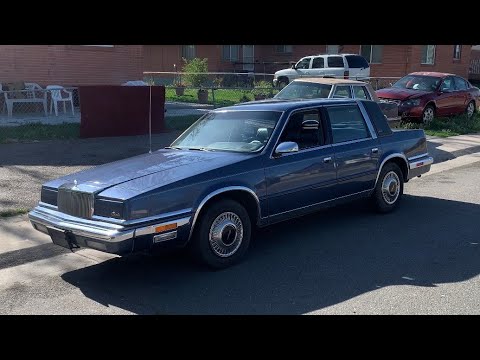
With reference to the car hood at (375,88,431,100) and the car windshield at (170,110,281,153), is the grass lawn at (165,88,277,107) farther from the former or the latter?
the car windshield at (170,110,281,153)

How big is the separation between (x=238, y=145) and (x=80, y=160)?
16.7 ft

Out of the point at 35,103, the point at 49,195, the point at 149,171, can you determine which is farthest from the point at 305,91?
the point at 35,103

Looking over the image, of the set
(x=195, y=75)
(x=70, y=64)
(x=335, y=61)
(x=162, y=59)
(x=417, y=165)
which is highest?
(x=162, y=59)

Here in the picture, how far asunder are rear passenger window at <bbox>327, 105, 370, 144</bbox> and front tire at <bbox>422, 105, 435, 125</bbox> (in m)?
9.57

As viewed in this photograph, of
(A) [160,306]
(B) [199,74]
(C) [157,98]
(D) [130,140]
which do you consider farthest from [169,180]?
(B) [199,74]

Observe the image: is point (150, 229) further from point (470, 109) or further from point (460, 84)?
point (470, 109)

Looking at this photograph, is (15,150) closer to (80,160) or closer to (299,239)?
(80,160)

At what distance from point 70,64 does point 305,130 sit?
13.6 m

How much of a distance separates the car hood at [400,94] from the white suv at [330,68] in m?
6.98

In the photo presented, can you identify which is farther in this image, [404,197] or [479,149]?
[479,149]

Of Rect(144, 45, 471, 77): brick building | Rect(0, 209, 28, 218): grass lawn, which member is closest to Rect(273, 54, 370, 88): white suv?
Rect(144, 45, 471, 77): brick building

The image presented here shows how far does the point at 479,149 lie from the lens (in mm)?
13547

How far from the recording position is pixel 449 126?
16.2 m

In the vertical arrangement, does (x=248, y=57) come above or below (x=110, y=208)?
above
